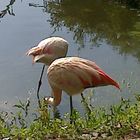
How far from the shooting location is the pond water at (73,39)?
18.5ft

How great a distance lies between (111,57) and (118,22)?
7.24 feet

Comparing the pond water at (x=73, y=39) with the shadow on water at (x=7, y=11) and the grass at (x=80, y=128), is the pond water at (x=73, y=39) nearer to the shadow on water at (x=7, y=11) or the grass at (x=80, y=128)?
the shadow on water at (x=7, y=11)

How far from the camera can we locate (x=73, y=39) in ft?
26.7

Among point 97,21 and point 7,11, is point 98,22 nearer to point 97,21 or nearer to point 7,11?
point 97,21

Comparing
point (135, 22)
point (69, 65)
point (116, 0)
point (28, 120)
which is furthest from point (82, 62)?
point (116, 0)

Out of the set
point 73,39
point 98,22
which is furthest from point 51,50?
point 98,22

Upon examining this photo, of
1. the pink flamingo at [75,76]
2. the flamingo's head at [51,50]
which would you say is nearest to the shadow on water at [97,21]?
the flamingo's head at [51,50]

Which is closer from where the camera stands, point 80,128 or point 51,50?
point 80,128

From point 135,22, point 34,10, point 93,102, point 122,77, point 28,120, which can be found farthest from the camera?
point 34,10

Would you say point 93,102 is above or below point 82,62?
below

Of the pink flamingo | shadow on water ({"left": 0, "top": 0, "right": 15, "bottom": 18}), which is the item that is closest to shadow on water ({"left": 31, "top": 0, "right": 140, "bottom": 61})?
shadow on water ({"left": 0, "top": 0, "right": 15, "bottom": 18})

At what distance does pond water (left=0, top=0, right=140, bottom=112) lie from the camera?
5641 millimetres

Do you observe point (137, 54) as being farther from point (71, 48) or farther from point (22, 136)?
point (22, 136)

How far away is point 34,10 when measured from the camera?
997cm
